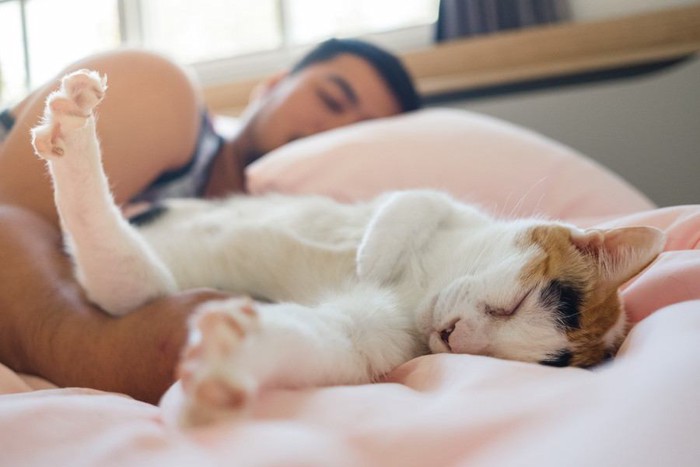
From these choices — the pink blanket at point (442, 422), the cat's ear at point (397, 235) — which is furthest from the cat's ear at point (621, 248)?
the cat's ear at point (397, 235)

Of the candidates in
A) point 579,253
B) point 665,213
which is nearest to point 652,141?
point 665,213

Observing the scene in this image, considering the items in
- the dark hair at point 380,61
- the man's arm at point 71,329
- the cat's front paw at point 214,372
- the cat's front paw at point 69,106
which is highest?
the cat's front paw at point 69,106

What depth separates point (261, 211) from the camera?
1138 mm

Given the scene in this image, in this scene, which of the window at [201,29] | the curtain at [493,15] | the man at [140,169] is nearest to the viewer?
the man at [140,169]

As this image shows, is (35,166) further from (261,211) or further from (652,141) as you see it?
(652,141)

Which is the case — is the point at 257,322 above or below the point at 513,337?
above

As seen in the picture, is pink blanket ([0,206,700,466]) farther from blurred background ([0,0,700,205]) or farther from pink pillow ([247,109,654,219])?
blurred background ([0,0,700,205])

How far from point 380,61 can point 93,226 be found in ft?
3.49

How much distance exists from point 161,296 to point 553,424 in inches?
23.9

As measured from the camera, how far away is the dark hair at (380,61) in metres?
Answer: 1.70

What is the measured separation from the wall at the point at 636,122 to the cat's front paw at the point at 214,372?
1.76 m

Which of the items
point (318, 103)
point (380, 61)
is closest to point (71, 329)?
point (318, 103)

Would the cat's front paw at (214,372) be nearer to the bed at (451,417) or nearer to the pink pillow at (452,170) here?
the bed at (451,417)

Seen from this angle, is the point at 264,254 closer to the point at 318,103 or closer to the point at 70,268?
the point at 70,268
